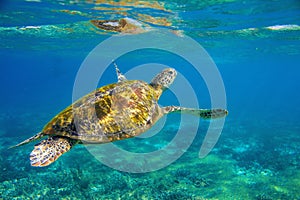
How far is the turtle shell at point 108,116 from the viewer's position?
558cm

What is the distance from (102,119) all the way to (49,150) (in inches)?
57.6

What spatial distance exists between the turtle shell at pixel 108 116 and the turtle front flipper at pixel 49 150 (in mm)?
217

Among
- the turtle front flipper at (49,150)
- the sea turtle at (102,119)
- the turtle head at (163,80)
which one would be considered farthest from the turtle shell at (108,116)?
the turtle head at (163,80)

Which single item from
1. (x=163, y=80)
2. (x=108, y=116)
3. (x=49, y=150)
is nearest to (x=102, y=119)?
(x=108, y=116)

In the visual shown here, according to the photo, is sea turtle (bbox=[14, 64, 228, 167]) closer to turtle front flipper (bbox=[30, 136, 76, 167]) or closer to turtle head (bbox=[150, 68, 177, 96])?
turtle front flipper (bbox=[30, 136, 76, 167])

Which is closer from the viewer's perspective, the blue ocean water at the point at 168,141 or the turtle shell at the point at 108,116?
the turtle shell at the point at 108,116

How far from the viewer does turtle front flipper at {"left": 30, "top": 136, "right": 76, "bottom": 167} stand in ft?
15.5

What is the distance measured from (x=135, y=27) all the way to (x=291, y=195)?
54.7 ft

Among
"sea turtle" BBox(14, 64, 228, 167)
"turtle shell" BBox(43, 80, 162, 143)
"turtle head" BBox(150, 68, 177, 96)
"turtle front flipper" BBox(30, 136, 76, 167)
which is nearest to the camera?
"turtle front flipper" BBox(30, 136, 76, 167)

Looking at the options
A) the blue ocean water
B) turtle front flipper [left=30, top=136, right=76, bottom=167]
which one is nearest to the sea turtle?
turtle front flipper [left=30, top=136, right=76, bottom=167]

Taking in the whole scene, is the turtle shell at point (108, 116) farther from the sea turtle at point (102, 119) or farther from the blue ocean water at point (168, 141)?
the blue ocean water at point (168, 141)

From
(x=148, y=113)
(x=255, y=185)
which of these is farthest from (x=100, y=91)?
(x=255, y=185)

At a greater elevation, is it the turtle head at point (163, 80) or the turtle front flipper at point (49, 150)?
the turtle head at point (163, 80)

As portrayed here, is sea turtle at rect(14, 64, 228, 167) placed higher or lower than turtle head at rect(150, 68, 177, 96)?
lower
